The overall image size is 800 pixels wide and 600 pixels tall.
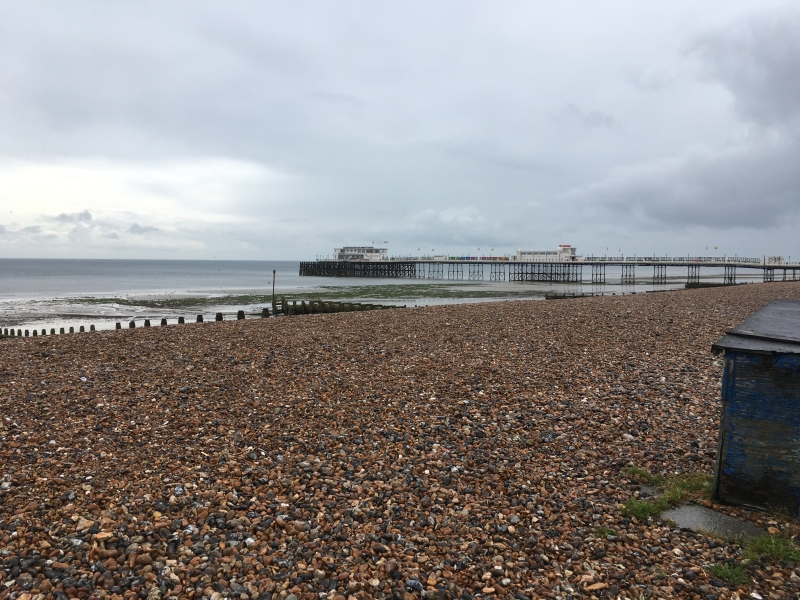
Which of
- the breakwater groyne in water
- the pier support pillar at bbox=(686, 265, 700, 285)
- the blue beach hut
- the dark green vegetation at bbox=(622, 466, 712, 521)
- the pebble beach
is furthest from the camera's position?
the breakwater groyne in water

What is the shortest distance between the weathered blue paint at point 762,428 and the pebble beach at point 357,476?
26cm

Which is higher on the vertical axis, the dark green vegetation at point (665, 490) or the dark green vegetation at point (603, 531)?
the dark green vegetation at point (665, 490)

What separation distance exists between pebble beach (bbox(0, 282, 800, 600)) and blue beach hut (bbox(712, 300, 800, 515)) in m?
0.25

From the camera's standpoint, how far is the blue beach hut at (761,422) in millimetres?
4777

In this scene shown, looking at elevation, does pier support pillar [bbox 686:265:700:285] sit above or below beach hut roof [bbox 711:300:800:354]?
above

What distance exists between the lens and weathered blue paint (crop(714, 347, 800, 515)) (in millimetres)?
4785

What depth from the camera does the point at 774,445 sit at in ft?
16.1

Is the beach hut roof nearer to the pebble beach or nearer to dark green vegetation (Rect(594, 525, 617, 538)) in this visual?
the pebble beach

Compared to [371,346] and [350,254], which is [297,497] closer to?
[371,346]

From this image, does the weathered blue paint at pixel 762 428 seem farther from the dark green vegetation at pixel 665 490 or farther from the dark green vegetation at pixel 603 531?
the dark green vegetation at pixel 603 531

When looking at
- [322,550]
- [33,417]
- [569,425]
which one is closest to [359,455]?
[322,550]

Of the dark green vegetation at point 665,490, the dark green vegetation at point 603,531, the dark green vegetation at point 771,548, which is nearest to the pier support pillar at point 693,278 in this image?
the dark green vegetation at point 665,490

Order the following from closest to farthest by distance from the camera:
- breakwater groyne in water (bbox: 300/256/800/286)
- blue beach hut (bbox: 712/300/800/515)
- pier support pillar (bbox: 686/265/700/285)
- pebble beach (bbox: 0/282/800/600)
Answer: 1. pebble beach (bbox: 0/282/800/600)
2. blue beach hut (bbox: 712/300/800/515)
3. pier support pillar (bbox: 686/265/700/285)
4. breakwater groyne in water (bbox: 300/256/800/286)

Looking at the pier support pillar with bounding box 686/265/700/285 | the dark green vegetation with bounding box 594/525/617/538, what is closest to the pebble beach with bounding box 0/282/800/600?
the dark green vegetation with bounding box 594/525/617/538
